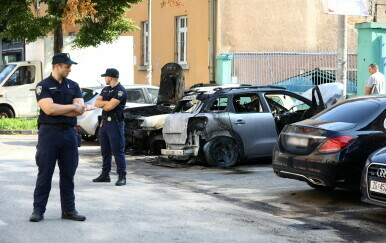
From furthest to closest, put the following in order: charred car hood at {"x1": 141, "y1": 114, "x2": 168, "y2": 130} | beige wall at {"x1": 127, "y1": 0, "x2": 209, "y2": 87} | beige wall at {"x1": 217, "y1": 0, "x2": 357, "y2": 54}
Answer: beige wall at {"x1": 127, "y1": 0, "x2": 209, "y2": 87} → beige wall at {"x1": 217, "y1": 0, "x2": 357, "y2": 54} → charred car hood at {"x1": 141, "y1": 114, "x2": 168, "y2": 130}

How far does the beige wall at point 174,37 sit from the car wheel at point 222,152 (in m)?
13.4

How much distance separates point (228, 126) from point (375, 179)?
216 inches

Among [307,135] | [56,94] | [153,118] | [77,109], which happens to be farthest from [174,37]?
[77,109]

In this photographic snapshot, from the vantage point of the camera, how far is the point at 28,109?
24.8 m

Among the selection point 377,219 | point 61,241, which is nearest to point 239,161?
point 377,219

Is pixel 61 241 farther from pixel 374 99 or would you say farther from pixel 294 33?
pixel 294 33

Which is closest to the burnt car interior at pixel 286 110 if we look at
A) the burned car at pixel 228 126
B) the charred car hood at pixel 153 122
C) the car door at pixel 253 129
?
the burned car at pixel 228 126

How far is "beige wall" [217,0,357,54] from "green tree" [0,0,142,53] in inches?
163

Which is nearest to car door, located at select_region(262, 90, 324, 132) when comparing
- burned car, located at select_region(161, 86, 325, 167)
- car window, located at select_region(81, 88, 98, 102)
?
burned car, located at select_region(161, 86, 325, 167)

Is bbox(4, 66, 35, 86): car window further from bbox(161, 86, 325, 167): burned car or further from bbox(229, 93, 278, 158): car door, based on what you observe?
bbox(229, 93, 278, 158): car door

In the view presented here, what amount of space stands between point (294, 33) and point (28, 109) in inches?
402

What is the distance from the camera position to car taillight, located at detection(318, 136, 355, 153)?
973 cm

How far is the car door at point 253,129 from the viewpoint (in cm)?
1404

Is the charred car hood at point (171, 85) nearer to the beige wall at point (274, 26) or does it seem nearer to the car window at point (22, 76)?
the car window at point (22, 76)
